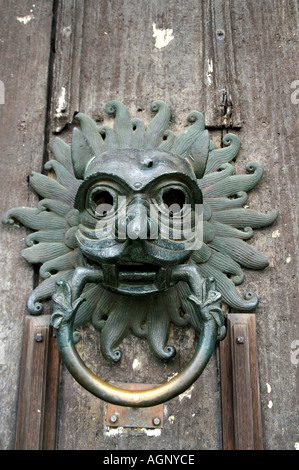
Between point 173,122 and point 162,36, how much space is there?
226 millimetres

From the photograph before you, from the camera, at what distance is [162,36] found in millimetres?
1071

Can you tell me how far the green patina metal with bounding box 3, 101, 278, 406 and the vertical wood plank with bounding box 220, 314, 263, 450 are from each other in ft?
0.14

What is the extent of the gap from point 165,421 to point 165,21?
82 cm

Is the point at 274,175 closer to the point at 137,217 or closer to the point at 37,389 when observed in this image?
the point at 137,217

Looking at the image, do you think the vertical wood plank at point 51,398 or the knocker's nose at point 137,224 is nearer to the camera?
the knocker's nose at point 137,224

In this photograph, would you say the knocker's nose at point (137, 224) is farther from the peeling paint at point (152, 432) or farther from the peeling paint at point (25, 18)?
the peeling paint at point (25, 18)

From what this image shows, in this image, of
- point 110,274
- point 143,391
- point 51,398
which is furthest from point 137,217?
point 51,398

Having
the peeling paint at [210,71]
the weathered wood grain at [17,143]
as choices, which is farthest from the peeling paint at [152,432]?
the peeling paint at [210,71]

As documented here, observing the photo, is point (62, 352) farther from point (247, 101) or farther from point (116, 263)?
point (247, 101)

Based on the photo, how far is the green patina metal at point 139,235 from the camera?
0.72 metres

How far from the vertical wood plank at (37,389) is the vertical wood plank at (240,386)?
0.93ft

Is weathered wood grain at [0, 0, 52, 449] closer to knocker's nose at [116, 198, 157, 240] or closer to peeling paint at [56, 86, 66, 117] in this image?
peeling paint at [56, 86, 66, 117]

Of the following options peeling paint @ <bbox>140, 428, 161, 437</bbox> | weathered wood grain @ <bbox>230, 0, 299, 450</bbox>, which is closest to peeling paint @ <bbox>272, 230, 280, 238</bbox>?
weathered wood grain @ <bbox>230, 0, 299, 450</bbox>

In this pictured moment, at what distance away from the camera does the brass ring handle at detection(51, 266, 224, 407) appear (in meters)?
0.66
